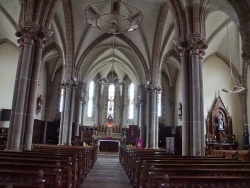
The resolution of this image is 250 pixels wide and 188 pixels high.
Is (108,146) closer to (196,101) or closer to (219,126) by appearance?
(219,126)

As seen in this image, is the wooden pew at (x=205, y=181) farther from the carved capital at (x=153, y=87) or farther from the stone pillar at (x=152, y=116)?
the carved capital at (x=153, y=87)

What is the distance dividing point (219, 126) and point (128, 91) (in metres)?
16.1

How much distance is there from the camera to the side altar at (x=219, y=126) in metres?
21.8

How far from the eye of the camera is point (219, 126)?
2225cm

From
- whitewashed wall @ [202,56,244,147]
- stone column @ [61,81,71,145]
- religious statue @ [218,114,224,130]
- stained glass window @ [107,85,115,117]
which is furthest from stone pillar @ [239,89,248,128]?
stained glass window @ [107,85,115,117]

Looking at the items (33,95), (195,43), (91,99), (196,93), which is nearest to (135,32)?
(195,43)

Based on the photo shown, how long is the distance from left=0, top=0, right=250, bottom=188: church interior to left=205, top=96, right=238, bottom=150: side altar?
10 cm

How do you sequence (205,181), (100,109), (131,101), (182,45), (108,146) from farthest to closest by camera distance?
(100,109) < (131,101) < (108,146) < (182,45) < (205,181)

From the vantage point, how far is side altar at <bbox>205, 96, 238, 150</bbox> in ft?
71.5

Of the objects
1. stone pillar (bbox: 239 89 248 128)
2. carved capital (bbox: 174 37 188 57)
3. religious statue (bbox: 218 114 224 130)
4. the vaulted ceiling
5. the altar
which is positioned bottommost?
the altar

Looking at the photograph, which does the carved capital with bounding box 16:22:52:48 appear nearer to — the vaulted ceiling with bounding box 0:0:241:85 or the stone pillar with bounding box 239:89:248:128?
the vaulted ceiling with bounding box 0:0:241:85

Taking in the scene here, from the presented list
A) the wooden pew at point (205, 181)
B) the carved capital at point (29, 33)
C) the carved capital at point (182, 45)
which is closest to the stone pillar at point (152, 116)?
the carved capital at point (182, 45)

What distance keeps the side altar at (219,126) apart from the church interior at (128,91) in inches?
3.8

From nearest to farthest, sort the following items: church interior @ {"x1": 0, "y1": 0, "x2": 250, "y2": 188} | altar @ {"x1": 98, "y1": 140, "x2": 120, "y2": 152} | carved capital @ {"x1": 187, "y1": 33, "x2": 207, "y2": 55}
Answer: church interior @ {"x1": 0, "y1": 0, "x2": 250, "y2": 188}
carved capital @ {"x1": 187, "y1": 33, "x2": 207, "y2": 55}
altar @ {"x1": 98, "y1": 140, "x2": 120, "y2": 152}
